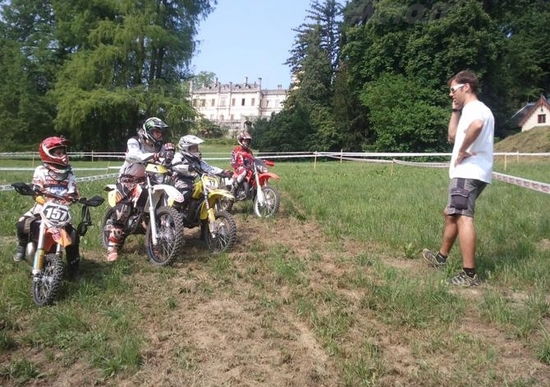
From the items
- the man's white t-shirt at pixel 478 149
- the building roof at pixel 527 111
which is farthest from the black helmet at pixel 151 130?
the building roof at pixel 527 111

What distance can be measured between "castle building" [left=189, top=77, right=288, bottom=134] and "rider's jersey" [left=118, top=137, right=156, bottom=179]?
10694 centimetres

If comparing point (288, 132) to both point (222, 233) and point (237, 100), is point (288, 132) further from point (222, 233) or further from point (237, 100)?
point (237, 100)

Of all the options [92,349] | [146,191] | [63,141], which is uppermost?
[63,141]

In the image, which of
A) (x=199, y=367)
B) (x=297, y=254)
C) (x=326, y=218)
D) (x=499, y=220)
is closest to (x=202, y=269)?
(x=297, y=254)

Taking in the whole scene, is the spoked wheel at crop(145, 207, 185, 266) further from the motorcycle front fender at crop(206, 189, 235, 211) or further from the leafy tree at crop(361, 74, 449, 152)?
the leafy tree at crop(361, 74, 449, 152)

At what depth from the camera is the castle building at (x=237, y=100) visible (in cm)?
11544

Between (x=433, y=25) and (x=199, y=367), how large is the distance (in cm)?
3933

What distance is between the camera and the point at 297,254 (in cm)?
635

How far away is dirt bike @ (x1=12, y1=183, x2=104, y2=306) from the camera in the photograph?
15.5ft

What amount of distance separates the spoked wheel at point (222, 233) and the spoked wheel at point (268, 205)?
2.56 meters

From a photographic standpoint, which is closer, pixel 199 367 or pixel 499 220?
pixel 199 367

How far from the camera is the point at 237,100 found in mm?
117625

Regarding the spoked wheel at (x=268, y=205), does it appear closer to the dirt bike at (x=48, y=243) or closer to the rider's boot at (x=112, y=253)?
the rider's boot at (x=112, y=253)

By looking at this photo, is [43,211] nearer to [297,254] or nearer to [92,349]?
[92,349]
